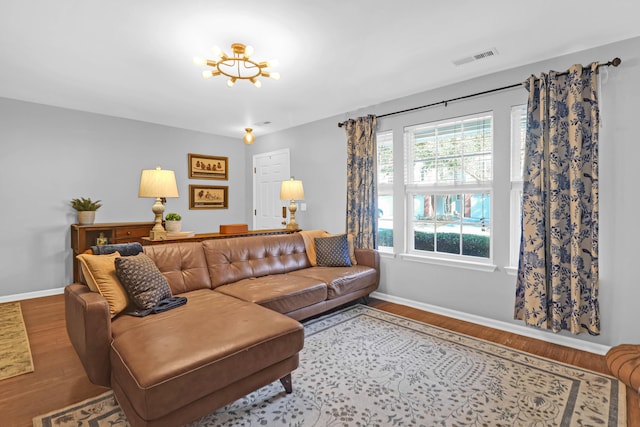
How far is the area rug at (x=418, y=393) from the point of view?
1.89 metres

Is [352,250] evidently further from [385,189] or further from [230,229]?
[230,229]

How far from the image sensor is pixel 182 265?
3.01 m

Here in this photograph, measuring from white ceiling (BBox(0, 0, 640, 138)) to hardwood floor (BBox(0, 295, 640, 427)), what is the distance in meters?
2.52

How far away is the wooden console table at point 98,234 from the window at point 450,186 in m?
3.78

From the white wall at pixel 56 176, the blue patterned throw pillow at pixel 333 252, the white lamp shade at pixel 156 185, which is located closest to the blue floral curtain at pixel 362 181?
the blue patterned throw pillow at pixel 333 252

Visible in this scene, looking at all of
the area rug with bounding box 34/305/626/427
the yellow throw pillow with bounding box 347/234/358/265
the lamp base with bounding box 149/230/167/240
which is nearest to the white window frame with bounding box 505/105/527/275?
the area rug with bounding box 34/305/626/427

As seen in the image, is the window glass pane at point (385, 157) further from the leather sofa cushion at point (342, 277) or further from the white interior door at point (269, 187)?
the white interior door at point (269, 187)

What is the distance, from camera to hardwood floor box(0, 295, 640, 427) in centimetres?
200

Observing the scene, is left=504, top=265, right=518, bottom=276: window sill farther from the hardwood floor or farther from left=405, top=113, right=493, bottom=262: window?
the hardwood floor

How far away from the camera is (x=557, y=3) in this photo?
7.07 ft

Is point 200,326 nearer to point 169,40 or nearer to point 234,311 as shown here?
point 234,311

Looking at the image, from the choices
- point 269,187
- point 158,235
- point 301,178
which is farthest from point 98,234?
point 301,178

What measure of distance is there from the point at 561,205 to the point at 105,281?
365 cm

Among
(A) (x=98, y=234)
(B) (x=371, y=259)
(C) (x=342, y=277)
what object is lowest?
(C) (x=342, y=277)
